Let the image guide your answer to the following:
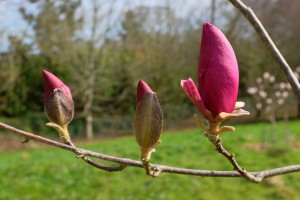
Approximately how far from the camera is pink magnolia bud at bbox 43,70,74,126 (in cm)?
101

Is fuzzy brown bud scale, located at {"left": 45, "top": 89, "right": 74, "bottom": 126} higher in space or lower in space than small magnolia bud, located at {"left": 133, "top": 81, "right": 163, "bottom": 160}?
lower

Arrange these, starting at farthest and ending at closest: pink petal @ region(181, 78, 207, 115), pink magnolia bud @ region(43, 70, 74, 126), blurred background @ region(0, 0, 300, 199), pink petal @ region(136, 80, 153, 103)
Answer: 1. blurred background @ region(0, 0, 300, 199)
2. pink magnolia bud @ region(43, 70, 74, 126)
3. pink petal @ region(136, 80, 153, 103)
4. pink petal @ region(181, 78, 207, 115)

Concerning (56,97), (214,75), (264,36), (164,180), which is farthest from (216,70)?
(164,180)

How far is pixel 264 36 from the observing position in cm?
83

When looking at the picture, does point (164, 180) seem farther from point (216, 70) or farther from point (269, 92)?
point (269, 92)

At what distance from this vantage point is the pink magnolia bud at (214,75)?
76 centimetres

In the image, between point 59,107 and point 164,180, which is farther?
point 164,180

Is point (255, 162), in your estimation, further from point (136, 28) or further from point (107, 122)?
point (136, 28)

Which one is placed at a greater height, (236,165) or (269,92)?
(236,165)

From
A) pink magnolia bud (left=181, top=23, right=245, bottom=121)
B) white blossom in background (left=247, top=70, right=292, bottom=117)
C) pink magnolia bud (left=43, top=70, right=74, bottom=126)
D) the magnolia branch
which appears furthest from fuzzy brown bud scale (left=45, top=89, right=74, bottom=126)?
white blossom in background (left=247, top=70, right=292, bottom=117)

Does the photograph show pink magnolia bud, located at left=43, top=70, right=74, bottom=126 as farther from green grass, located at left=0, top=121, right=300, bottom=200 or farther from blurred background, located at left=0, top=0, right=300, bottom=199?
blurred background, located at left=0, top=0, right=300, bottom=199

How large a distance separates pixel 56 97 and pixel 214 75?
38cm

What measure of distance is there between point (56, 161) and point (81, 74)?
387 inches

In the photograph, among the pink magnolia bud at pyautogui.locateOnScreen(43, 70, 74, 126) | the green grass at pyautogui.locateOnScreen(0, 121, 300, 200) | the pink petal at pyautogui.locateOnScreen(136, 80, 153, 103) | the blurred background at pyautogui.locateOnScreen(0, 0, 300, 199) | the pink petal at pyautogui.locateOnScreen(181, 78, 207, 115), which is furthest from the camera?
the blurred background at pyautogui.locateOnScreen(0, 0, 300, 199)
